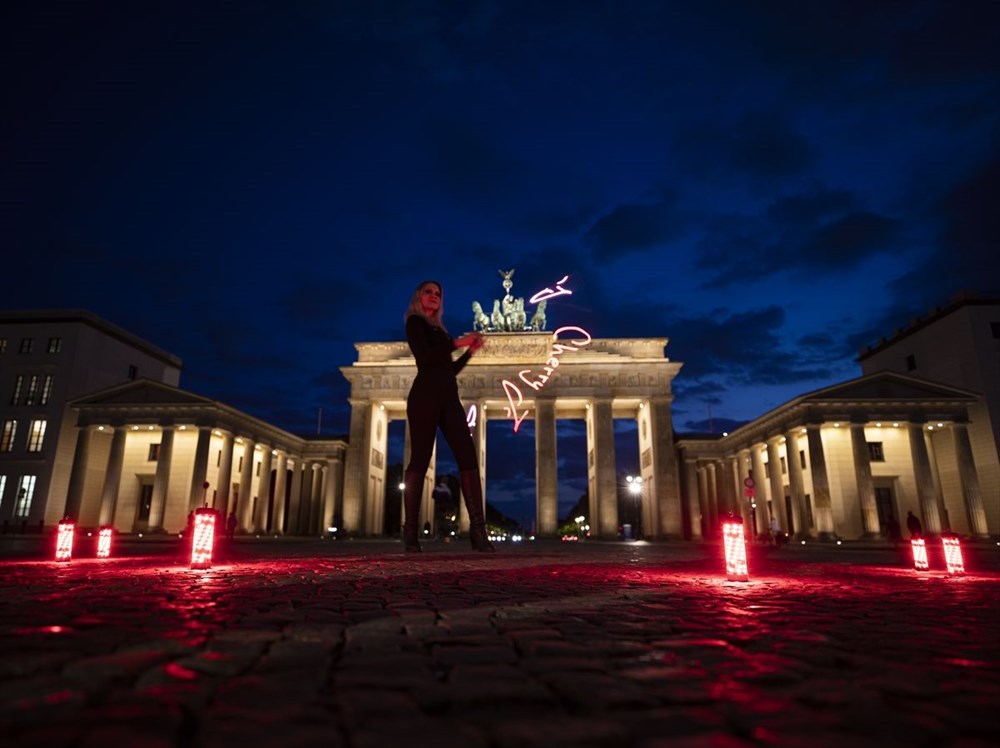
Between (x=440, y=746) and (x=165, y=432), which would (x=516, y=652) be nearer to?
(x=440, y=746)

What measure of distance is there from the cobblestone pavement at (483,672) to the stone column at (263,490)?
141 feet


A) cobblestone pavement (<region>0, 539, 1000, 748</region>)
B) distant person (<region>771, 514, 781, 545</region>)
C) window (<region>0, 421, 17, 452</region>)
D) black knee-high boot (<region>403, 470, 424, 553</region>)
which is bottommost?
distant person (<region>771, 514, 781, 545</region>)

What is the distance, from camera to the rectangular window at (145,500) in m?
42.0

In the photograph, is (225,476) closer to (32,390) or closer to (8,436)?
(32,390)

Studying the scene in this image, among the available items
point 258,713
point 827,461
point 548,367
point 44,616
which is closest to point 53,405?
point 548,367

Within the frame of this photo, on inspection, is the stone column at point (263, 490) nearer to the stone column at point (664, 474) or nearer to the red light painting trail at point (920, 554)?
the stone column at point (664, 474)

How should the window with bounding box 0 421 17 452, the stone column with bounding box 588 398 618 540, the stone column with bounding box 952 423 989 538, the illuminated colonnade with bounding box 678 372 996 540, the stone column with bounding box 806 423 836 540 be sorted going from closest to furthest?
the stone column with bounding box 806 423 836 540
the stone column with bounding box 952 423 989 538
the illuminated colonnade with bounding box 678 372 996 540
the stone column with bounding box 588 398 618 540
the window with bounding box 0 421 17 452

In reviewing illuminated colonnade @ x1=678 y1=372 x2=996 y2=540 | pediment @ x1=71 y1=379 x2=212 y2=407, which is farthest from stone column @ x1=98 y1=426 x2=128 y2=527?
illuminated colonnade @ x1=678 y1=372 x2=996 y2=540

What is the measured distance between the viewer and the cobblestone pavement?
4.98 ft

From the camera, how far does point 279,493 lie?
47.3 meters

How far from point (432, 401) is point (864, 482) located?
34.7m

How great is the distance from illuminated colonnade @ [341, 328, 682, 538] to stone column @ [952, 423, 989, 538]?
677 inches

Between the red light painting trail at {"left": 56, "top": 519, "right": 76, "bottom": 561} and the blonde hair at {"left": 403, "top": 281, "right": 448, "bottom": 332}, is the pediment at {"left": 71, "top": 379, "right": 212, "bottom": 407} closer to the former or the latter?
the red light painting trail at {"left": 56, "top": 519, "right": 76, "bottom": 561}

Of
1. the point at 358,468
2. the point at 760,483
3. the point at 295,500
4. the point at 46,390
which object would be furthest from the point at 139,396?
the point at 760,483
